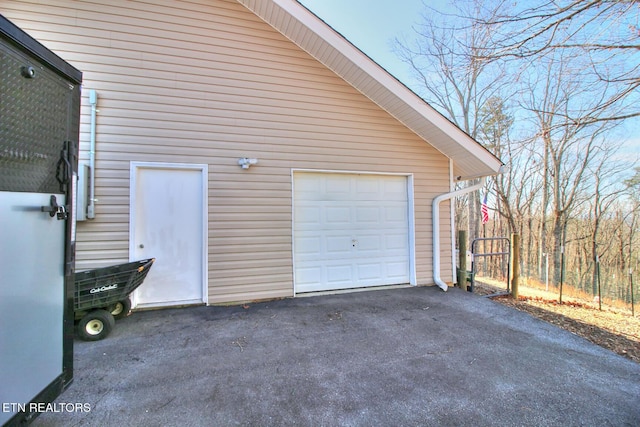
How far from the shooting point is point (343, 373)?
2.38 metres

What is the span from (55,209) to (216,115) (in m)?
3.11

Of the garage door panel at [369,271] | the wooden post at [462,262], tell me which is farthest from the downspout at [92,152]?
the wooden post at [462,262]

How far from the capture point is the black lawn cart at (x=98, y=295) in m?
2.88

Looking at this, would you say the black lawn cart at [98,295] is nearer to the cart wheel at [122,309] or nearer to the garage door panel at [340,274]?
the cart wheel at [122,309]

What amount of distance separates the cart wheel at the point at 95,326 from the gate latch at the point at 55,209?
6.68 ft

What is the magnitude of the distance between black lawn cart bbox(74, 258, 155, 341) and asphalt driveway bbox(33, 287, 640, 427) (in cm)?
15

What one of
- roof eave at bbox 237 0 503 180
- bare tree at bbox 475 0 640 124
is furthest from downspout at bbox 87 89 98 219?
bare tree at bbox 475 0 640 124

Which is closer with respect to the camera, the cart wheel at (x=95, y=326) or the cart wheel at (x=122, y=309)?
the cart wheel at (x=95, y=326)

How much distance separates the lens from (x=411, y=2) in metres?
5.23

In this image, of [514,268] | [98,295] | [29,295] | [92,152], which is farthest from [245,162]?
[514,268]

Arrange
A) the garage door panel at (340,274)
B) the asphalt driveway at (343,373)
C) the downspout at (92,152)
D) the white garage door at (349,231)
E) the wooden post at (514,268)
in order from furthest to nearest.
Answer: the wooden post at (514,268), the garage door panel at (340,274), the white garage door at (349,231), the downspout at (92,152), the asphalt driveway at (343,373)

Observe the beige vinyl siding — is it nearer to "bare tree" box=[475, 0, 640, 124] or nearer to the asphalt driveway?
the asphalt driveway

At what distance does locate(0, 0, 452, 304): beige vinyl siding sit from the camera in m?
3.79

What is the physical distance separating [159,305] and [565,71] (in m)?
7.81
